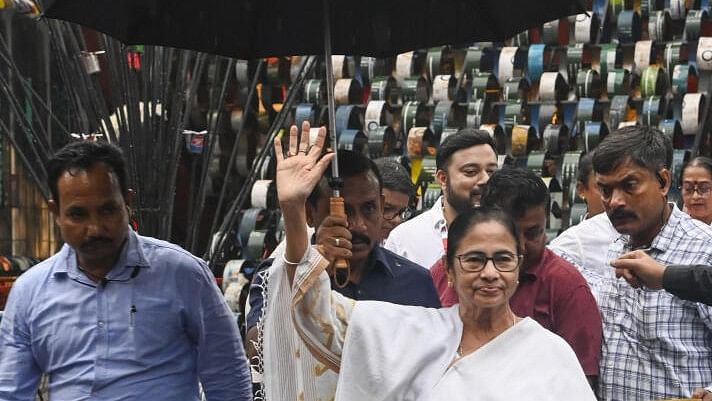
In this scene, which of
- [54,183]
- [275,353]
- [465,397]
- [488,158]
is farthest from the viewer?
[488,158]

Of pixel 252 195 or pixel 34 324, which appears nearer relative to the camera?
pixel 34 324

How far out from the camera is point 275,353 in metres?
3.98

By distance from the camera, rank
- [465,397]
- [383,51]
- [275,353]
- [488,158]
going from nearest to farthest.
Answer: [465,397], [275,353], [383,51], [488,158]

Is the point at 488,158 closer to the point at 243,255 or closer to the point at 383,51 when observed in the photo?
the point at 383,51

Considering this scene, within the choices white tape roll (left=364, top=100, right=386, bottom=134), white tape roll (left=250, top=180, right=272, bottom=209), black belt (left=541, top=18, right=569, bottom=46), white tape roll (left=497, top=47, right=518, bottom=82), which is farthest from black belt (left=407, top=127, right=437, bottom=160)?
white tape roll (left=250, top=180, right=272, bottom=209)

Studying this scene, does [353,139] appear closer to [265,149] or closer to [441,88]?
[441,88]

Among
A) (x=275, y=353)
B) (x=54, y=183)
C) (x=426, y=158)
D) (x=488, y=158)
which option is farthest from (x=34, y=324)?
(x=426, y=158)

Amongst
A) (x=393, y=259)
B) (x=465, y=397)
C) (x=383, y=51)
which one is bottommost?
(x=465, y=397)

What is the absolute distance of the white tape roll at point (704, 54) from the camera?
9.03 metres

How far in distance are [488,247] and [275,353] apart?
660 mm

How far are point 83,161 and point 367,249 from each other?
34.2 inches

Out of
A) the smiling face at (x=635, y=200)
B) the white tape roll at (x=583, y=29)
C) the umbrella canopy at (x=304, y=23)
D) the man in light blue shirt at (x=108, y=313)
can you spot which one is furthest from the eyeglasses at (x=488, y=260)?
the white tape roll at (x=583, y=29)

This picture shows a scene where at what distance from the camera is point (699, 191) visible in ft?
25.1

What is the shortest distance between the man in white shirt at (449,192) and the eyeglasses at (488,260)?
2177mm
